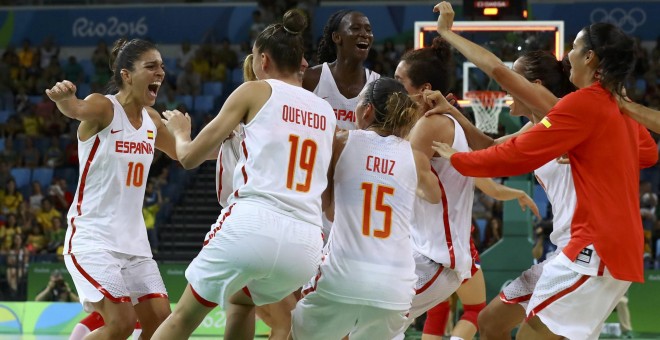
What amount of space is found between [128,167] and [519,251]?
662cm

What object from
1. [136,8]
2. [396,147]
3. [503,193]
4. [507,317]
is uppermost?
[136,8]

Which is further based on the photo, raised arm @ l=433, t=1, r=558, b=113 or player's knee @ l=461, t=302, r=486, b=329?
player's knee @ l=461, t=302, r=486, b=329

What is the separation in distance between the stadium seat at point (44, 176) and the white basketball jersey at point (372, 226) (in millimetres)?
13696

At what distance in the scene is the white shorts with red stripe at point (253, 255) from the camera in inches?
183

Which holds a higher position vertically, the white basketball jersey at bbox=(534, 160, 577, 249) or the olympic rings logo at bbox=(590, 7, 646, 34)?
the olympic rings logo at bbox=(590, 7, 646, 34)

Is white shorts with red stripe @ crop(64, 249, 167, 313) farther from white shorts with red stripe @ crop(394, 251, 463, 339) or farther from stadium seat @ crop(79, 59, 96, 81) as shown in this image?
stadium seat @ crop(79, 59, 96, 81)

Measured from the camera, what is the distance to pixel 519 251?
11672mm

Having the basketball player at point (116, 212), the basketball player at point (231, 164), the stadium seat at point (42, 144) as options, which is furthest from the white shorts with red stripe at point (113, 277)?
the stadium seat at point (42, 144)

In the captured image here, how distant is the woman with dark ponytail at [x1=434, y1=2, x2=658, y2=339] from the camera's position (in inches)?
180

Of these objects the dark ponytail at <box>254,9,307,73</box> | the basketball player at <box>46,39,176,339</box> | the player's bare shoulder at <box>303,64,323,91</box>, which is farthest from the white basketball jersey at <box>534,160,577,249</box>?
the basketball player at <box>46,39,176,339</box>

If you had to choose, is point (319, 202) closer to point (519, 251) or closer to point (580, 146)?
point (580, 146)

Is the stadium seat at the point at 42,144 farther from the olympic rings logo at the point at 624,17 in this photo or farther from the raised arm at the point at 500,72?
the raised arm at the point at 500,72

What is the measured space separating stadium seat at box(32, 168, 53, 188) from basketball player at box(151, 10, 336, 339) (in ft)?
44.5

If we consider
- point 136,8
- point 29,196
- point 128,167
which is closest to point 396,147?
point 128,167
